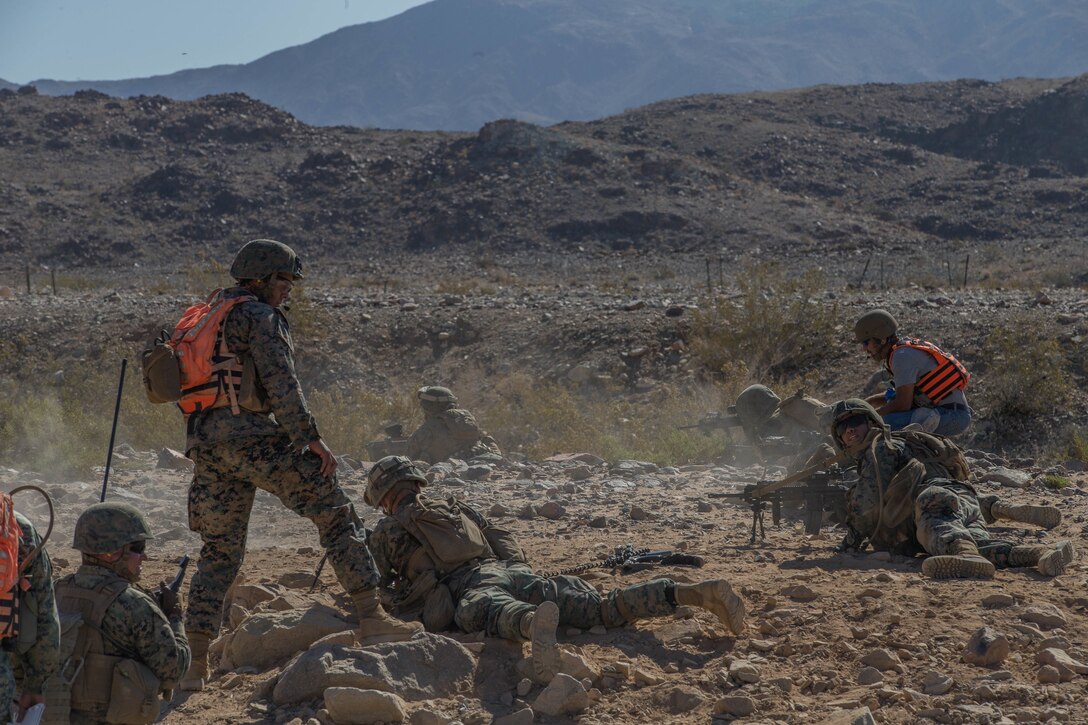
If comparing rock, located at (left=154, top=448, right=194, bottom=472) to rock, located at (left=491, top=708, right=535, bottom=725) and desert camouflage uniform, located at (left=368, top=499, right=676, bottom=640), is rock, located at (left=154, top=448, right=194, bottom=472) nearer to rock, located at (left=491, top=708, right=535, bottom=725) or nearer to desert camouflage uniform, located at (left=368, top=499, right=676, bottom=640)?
desert camouflage uniform, located at (left=368, top=499, right=676, bottom=640)

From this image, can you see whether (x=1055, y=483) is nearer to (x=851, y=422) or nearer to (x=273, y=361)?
(x=851, y=422)

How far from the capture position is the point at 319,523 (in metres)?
4.75

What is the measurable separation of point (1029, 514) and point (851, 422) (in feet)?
3.81

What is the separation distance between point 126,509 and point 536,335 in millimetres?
12506

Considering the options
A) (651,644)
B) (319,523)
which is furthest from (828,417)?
(319,523)

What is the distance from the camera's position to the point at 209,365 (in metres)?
4.61

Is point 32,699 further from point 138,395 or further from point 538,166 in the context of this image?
point 538,166

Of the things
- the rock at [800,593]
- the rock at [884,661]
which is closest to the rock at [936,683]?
the rock at [884,661]

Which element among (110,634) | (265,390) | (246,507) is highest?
(265,390)

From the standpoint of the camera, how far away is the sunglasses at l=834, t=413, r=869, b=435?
6367 mm

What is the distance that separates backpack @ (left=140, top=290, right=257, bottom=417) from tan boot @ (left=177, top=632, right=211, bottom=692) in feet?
2.89

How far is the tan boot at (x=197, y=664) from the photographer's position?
473cm

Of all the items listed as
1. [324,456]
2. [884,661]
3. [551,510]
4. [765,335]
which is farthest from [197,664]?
[765,335]

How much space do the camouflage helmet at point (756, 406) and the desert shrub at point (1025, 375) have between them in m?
2.50
